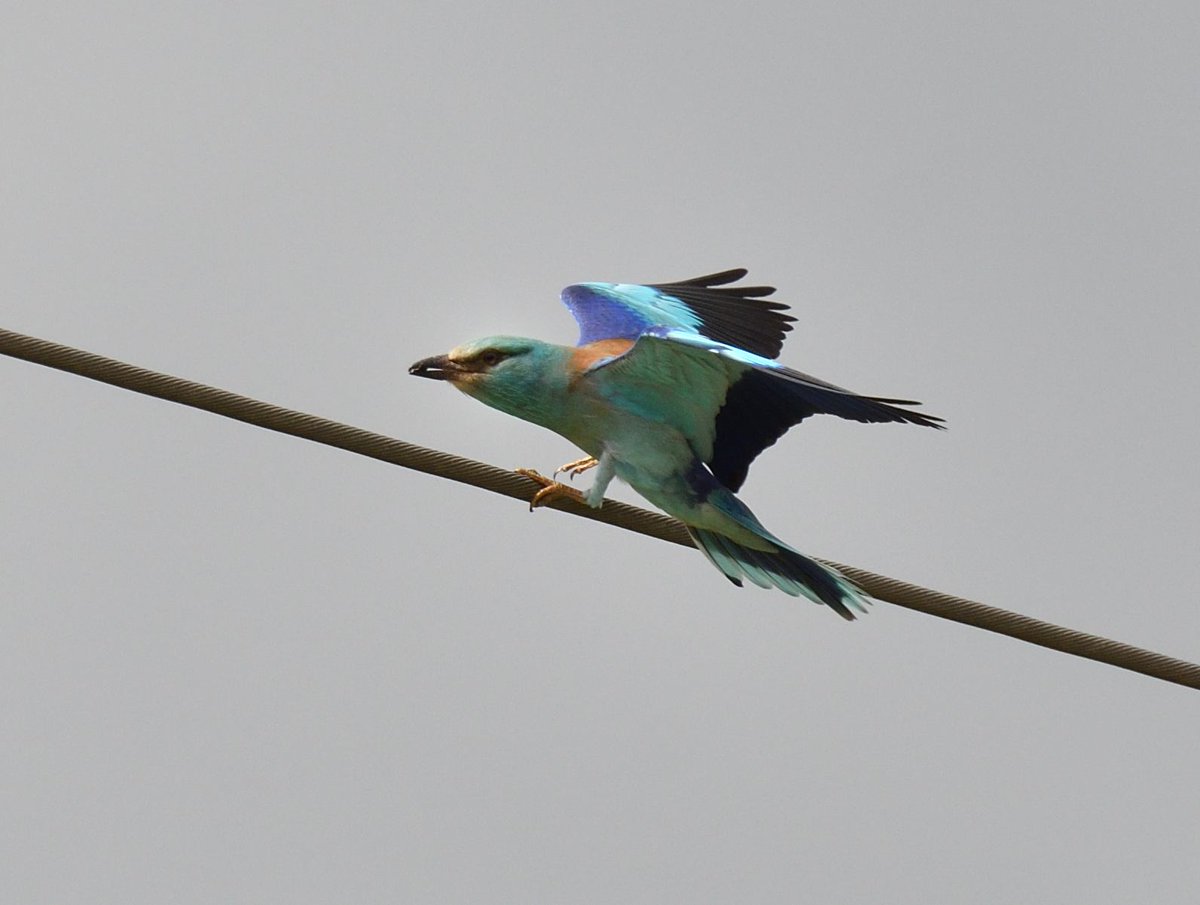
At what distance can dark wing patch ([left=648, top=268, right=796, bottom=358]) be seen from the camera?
25.4ft

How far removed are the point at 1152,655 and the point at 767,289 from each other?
2.13 m

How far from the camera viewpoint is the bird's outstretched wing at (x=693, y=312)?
25.2 ft

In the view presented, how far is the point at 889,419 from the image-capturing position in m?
6.30

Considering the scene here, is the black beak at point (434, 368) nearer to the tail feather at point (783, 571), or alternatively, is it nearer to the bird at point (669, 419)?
the bird at point (669, 419)

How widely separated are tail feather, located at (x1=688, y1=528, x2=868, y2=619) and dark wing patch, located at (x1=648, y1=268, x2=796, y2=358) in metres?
0.95

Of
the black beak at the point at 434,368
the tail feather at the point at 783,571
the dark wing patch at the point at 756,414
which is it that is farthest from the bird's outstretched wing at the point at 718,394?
the black beak at the point at 434,368

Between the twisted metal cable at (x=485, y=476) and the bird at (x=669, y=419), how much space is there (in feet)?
0.27

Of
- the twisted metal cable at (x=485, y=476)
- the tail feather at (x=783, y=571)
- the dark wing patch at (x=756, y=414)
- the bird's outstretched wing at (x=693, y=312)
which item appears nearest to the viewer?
the twisted metal cable at (x=485, y=476)

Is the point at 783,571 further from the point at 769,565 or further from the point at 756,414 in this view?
the point at 756,414

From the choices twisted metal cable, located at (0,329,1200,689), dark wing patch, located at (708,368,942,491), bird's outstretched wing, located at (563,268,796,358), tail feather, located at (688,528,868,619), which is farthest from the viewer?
bird's outstretched wing, located at (563,268,796,358)

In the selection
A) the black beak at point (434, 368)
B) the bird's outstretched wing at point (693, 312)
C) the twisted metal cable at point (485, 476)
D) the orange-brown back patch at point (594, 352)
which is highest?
the bird's outstretched wing at point (693, 312)

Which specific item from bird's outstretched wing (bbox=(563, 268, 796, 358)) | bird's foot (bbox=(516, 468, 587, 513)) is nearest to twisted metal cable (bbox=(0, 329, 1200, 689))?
bird's foot (bbox=(516, 468, 587, 513))

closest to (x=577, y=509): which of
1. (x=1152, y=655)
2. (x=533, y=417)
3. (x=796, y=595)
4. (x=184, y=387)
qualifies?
(x=533, y=417)

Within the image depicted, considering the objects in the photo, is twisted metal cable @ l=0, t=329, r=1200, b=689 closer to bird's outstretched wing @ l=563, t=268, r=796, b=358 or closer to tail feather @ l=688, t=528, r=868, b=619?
tail feather @ l=688, t=528, r=868, b=619
